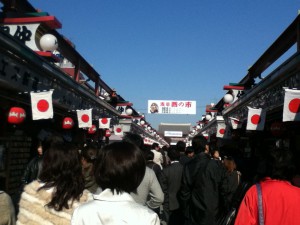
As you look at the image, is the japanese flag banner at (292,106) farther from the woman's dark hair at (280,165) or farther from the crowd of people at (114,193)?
the woman's dark hair at (280,165)

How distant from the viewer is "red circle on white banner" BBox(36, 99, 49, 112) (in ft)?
A: 28.8

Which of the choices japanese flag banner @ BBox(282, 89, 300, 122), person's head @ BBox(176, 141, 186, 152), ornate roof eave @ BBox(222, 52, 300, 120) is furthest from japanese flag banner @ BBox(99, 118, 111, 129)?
japanese flag banner @ BBox(282, 89, 300, 122)

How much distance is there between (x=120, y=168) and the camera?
237 cm

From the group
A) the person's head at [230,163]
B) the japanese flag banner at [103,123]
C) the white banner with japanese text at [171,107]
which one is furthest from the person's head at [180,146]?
the white banner with japanese text at [171,107]

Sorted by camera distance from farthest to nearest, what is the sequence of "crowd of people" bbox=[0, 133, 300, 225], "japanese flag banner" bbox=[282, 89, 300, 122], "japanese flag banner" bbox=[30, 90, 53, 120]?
"japanese flag banner" bbox=[30, 90, 53, 120], "japanese flag banner" bbox=[282, 89, 300, 122], "crowd of people" bbox=[0, 133, 300, 225]

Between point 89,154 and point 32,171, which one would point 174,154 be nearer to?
point 89,154

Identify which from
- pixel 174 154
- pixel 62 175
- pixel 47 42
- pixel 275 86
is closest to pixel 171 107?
pixel 275 86

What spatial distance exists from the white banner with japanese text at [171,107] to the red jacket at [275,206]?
4725 centimetres

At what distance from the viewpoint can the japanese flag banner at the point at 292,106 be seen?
23.3ft

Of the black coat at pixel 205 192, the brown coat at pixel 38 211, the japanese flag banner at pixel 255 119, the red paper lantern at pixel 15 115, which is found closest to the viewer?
the brown coat at pixel 38 211

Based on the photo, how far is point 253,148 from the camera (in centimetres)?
1524

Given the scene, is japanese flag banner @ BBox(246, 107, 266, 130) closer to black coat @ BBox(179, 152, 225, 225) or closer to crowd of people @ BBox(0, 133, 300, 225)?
black coat @ BBox(179, 152, 225, 225)

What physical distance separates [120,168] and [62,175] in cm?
98

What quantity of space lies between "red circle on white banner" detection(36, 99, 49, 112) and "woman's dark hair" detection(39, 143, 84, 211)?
18.6ft
